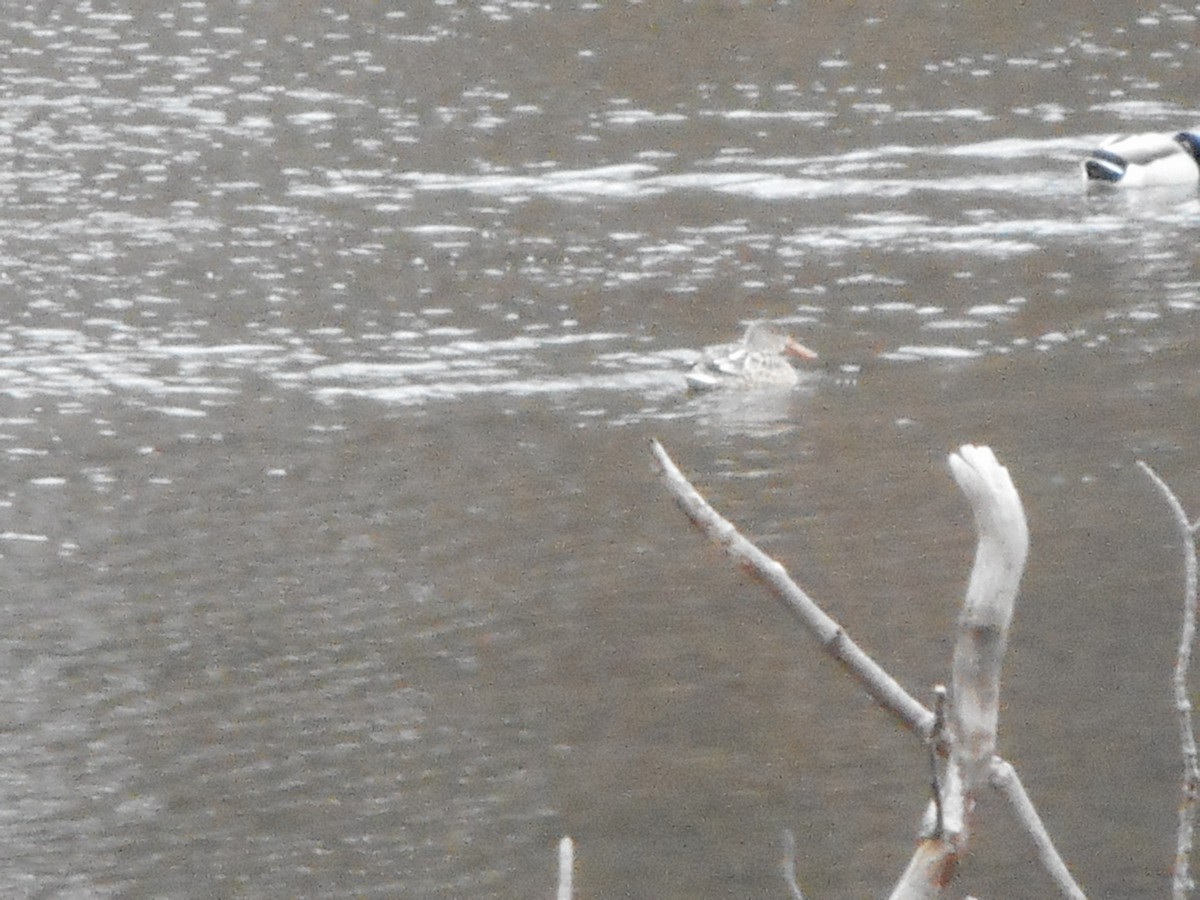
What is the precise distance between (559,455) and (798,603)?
1076 cm

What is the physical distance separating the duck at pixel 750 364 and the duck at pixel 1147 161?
5230mm

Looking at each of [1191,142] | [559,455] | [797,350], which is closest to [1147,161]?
[1191,142]

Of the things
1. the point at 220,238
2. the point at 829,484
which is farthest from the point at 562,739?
the point at 220,238

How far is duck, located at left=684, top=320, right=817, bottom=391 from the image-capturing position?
45.9ft

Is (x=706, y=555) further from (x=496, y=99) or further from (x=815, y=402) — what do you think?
(x=496, y=99)

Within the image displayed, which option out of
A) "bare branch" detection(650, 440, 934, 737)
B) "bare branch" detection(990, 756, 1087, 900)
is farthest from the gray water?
"bare branch" detection(650, 440, 934, 737)

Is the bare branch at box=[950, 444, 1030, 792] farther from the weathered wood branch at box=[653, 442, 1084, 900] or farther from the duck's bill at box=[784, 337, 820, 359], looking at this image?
the duck's bill at box=[784, 337, 820, 359]

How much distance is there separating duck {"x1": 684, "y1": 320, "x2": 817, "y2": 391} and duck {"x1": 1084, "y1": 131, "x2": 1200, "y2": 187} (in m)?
5.23

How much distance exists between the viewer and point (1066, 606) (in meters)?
10.7

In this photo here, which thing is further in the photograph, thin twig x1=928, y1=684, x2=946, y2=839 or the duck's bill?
the duck's bill

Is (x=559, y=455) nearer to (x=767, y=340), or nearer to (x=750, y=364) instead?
(x=750, y=364)

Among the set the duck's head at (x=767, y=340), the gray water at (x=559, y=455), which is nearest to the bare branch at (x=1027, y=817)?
the gray water at (x=559, y=455)

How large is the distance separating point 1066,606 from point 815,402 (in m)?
3.70

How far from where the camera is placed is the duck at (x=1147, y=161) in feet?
61.1
